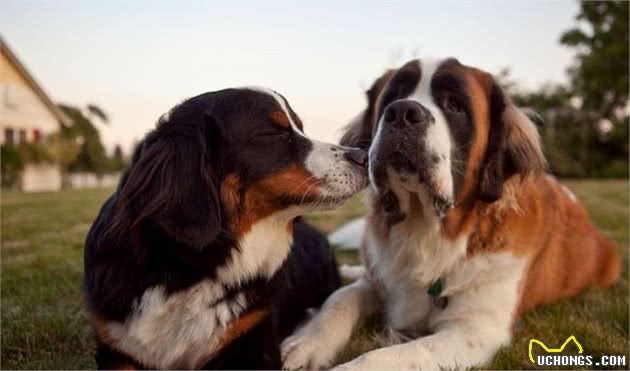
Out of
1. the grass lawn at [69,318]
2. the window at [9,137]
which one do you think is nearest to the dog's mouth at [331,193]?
the grass lawn at [69,318]

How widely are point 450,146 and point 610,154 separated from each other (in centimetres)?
1959

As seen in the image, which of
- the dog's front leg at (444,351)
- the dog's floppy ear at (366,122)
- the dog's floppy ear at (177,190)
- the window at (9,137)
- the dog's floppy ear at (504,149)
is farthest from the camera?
the window at (9,137)

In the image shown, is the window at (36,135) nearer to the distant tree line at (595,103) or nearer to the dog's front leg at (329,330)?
the dog's front leg at (329,330)

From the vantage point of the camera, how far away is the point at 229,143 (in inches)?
79.1

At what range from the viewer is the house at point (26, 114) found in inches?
196

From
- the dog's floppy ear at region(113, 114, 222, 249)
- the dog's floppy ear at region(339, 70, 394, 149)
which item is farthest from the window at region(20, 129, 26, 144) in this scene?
the dog's floppy ear at region(113, 114, 222, 249)

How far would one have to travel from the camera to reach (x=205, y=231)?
185 cm

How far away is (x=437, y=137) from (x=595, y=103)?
63.4ft

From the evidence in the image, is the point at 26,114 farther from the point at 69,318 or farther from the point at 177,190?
the point at 177,190

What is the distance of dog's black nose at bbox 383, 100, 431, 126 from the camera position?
2166 mm

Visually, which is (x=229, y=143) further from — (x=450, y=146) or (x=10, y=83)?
(x=10, y=83)

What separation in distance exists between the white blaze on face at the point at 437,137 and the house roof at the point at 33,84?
3129 mm

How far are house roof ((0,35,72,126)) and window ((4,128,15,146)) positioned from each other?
513 millimetres

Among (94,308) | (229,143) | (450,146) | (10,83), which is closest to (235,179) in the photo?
(229,143)
